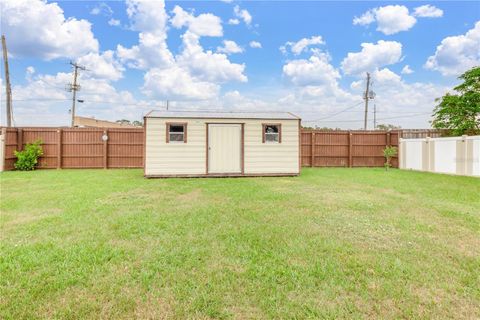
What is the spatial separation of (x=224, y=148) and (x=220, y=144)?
0.21 m

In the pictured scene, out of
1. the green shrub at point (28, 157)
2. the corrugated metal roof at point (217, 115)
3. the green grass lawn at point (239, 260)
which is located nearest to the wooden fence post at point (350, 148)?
the corrugated metal roof at point (217, 115)

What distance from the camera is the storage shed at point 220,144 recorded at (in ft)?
33.1

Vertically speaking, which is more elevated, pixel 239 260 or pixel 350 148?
pixel 350 148

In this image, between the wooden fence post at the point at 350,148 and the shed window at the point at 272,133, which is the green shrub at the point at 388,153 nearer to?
the wooden fence post at the point at 350,148

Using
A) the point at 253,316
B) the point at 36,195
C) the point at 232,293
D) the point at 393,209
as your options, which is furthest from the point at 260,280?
the point at 36,195

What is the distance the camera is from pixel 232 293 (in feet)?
7.21

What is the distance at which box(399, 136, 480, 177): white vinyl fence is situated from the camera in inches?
405

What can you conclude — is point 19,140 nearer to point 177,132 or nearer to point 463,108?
point 177,132

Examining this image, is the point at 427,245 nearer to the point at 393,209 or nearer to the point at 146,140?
the point at 393,209

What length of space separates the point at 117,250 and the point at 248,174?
7642 mm

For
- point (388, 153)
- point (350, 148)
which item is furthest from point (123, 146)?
point (388, 153)

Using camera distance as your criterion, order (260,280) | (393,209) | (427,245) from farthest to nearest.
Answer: (393,209) < (427,245) < (260,280)

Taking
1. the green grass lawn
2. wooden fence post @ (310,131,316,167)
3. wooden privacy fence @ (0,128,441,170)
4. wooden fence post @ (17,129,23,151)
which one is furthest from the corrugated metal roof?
wooden fence post @ (17,129,23,151)

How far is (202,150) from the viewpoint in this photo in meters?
10.3
